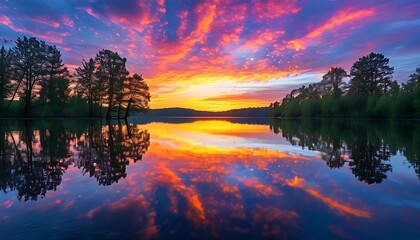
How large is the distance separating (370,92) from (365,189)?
3468 inches

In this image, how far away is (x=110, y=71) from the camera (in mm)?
55188

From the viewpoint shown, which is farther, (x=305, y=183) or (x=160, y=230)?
(x=305, y=183)

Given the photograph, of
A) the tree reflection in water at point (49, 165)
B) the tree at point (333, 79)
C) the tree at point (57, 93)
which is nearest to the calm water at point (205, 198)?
the tree reflection in water at point (49, 165)

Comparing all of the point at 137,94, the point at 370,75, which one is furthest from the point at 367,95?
the point at 137,94

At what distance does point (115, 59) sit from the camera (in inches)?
2168

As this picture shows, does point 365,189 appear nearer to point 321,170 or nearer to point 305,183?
point 305,183

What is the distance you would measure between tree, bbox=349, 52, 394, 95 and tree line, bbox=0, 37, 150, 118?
210ft

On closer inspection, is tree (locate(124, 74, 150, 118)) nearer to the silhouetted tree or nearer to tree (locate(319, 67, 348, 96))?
the silhouetted tree

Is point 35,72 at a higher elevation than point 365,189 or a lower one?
higher

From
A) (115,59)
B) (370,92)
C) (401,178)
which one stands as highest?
(115,59)

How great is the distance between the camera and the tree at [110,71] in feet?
180

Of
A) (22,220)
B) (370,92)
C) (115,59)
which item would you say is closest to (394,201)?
(22,220)

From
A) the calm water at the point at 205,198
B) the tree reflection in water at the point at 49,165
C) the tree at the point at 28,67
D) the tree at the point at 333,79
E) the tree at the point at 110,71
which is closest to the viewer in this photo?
the calm water at the point at 205,198

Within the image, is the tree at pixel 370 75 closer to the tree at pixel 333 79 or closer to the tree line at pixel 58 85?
the tree at pixel 333 79
